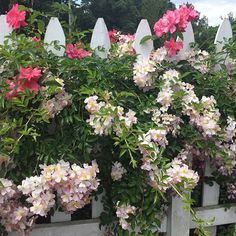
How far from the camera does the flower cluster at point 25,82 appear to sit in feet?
4.81

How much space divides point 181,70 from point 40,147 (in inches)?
28.8

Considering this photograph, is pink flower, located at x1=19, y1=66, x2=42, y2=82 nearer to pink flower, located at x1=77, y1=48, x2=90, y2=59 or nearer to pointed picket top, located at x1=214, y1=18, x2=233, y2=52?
pink flower, located at x1=77, y1=48, x2=90, y2=59

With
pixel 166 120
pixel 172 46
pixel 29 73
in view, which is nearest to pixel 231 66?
pixel 172 46

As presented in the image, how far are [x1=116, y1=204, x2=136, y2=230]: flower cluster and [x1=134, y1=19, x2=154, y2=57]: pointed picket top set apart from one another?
65 cm

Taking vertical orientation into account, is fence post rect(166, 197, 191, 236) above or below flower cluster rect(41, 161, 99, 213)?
below

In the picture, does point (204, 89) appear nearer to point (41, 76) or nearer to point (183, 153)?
point (183, 153)

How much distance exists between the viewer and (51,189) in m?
1.44

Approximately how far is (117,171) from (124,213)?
0.16 metres

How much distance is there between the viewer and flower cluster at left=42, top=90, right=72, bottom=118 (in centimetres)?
150

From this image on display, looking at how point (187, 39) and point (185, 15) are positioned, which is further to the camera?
point (187, 39)

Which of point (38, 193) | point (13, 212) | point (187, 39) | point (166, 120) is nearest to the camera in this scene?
point (38, 193)

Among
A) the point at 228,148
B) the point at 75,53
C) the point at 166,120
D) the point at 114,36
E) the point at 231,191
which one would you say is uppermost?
the point at 114,36

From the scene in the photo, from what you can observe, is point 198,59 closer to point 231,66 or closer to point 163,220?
point 231,66

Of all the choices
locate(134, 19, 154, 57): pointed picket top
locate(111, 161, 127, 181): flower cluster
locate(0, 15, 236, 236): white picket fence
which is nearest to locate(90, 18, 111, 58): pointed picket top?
locate(0, 15, 236, 236): white picket fence
